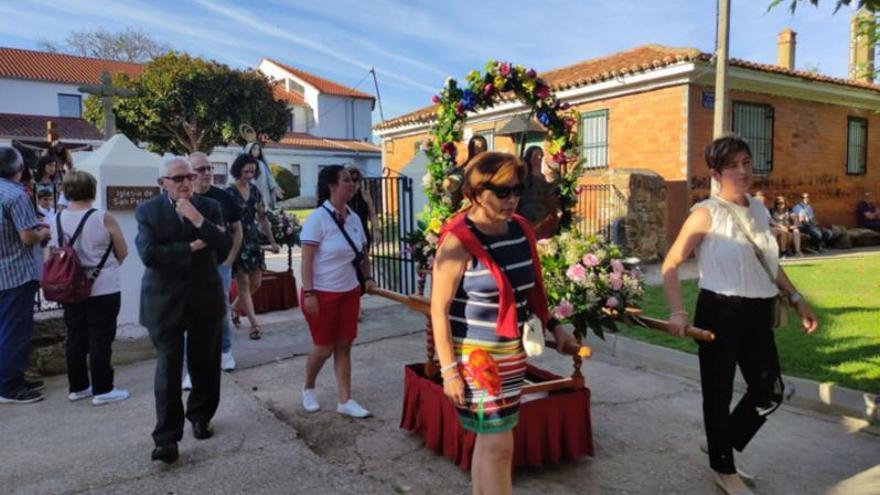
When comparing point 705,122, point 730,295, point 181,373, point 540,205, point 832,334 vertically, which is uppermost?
point 705,122

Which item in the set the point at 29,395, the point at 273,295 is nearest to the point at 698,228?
the point at 29,395

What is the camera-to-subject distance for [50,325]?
17.9 feet

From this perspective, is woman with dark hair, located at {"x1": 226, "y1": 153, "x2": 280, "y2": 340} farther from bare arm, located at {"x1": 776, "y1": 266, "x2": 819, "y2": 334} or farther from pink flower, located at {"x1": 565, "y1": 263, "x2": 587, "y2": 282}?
bare arm, located at {"x1": 776, "y1": 266, "x2": 819, "y2": 334}

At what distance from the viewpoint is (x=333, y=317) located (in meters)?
4.18

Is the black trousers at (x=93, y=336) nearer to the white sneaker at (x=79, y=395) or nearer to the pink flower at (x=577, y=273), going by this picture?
the white sneaker at (x=79, y=395)

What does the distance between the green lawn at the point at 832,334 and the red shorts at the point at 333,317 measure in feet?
11.4

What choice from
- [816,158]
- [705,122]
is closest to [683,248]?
[705,122]

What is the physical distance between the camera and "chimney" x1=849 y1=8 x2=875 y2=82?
1045cm

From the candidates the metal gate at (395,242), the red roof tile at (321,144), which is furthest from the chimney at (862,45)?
the red roof tile at (321,144)

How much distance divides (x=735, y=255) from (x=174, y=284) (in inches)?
127

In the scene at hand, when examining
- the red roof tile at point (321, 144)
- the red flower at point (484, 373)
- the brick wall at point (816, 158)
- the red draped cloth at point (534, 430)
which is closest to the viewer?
the red flower at point (484, 373)

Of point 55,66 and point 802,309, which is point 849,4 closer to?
point 802,309

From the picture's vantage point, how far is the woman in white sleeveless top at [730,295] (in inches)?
125

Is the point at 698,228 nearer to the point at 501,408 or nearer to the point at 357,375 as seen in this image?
the point at 501,408
